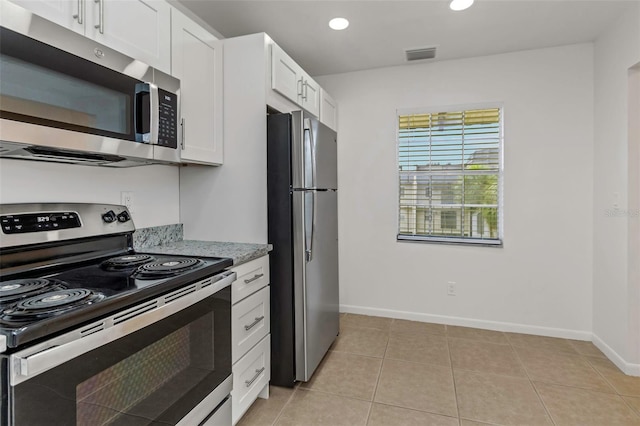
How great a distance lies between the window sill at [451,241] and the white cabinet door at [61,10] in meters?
2.91

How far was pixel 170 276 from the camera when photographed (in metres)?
1.35

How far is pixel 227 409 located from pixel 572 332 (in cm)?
295

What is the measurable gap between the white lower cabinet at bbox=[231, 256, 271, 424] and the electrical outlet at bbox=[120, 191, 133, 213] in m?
Result: 0.75

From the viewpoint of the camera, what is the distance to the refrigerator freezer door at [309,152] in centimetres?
209

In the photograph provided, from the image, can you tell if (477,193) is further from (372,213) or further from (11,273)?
(11,273)

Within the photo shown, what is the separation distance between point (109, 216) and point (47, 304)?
0.86 meters

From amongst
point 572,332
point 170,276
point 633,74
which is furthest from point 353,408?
point 633,74

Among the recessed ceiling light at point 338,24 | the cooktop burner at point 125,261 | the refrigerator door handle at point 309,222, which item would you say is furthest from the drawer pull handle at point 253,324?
the recessed ceiling light at point 338,24

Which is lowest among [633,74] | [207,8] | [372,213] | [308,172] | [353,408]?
[353,408]

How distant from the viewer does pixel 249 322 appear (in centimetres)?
187

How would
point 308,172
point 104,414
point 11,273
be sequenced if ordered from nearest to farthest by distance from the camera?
point 104,414
point 11,273
point 308,172

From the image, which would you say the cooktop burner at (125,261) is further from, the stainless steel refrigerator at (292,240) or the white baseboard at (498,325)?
the white baseboard at (498,325)

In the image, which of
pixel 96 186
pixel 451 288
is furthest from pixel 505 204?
pixel 96 186

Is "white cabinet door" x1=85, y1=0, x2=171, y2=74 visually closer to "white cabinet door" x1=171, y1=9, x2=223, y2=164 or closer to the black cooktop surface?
"white cabinet door" x1=171, y1=9, x2=223, y2=164
